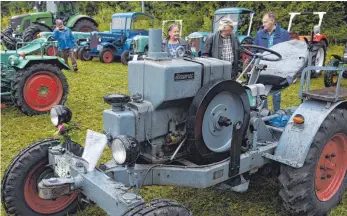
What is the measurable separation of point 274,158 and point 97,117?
3606 millimetres

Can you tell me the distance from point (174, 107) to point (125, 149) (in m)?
0.59

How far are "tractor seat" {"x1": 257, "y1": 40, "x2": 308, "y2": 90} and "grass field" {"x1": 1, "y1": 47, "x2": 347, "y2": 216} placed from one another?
3.09 feet

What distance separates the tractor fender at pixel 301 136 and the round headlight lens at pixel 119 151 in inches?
49.2

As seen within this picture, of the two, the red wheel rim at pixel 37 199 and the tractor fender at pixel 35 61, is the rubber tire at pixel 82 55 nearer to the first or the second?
the tractor fender at pixel 35 61

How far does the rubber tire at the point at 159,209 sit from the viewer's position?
1.97m

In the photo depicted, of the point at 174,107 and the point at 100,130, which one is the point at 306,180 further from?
the point at 100,130

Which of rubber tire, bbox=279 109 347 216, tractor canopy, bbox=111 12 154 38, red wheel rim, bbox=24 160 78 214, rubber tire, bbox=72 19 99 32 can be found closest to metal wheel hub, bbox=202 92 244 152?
rubber tire, bbox=279 109 347 216

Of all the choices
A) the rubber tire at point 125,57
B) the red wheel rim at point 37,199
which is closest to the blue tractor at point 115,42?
the rubber tire at point 125,57

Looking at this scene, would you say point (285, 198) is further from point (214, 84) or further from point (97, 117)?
point (97, 117)

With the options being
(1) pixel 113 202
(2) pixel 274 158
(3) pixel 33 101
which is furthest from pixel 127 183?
(3) pixel 33 101

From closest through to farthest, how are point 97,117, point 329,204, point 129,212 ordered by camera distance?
point 129,212 < point 329,204 < point 97,117

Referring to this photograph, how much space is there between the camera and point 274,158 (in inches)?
113

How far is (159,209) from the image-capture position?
79.0 inches

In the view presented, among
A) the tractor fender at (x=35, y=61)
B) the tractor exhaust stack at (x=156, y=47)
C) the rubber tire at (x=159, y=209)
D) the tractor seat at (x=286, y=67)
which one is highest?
the tractor exhaust stack at (x=156, y=47)
